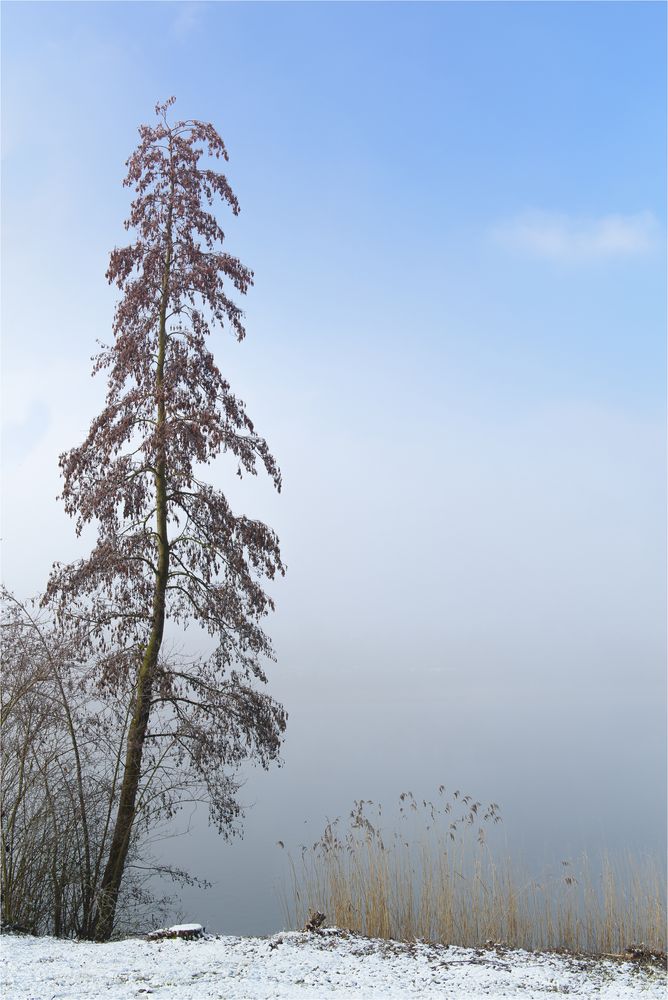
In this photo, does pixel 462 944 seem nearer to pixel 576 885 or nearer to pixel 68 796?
pixel 576 885

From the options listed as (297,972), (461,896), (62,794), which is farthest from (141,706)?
(461,896)

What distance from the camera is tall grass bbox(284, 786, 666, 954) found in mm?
6566

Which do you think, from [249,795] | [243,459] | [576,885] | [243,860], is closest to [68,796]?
[249,795]

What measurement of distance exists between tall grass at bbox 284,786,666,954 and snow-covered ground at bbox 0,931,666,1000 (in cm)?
74

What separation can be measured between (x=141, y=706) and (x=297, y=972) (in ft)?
9.41

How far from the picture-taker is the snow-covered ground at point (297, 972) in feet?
15.2

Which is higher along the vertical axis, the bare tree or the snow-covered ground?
the bare tree

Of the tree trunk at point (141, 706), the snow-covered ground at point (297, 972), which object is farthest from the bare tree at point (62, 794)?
the snow-covered ground at point (297, 972)

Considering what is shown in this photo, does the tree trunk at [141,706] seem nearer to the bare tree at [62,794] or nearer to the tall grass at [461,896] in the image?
the bare tree at [62,794]

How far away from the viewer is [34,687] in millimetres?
6785

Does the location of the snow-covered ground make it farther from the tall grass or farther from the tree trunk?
the tree trunk

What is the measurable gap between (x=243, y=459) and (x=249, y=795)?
10.4 feet

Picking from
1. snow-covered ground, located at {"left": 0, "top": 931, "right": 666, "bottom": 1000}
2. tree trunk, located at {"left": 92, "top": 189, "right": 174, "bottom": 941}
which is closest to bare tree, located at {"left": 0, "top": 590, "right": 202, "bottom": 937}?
tree trunk, located at {"left": 92, "top": 189, "right": 174, "bottom": 941}

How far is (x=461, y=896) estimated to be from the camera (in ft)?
22.1
